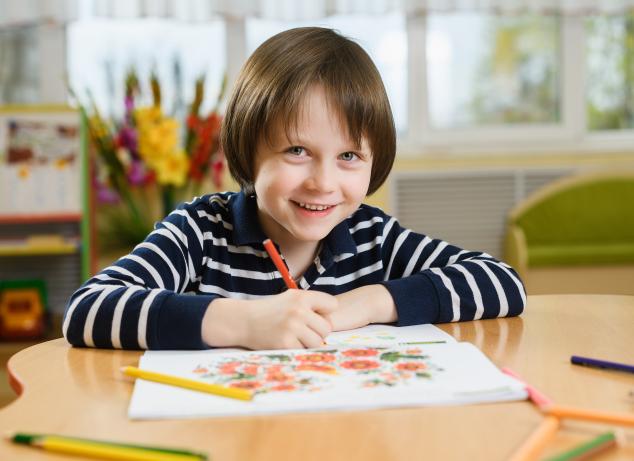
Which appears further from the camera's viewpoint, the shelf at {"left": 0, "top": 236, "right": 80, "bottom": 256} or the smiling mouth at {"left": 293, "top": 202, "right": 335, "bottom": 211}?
the shelf at {"left": 0, "top": 236, "right": 80, "bottom": 256}

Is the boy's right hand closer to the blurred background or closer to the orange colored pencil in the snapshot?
the orange colored pencil

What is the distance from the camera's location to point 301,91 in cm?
104

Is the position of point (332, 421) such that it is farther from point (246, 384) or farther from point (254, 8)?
point (254, 8)

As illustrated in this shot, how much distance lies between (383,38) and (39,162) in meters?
1.51

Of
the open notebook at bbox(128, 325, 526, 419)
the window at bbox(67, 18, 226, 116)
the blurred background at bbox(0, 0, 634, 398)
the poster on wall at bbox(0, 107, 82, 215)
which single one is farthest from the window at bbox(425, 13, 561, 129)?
the open notebook at bbox(128, 325, 526, 419)

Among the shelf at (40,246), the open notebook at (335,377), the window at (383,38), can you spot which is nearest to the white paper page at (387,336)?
the open notebook at (335,377)

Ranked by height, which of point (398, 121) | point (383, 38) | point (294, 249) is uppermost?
point (383, 38)

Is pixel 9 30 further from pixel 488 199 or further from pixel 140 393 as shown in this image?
pixel 140 393

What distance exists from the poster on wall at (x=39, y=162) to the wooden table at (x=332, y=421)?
7.23ft

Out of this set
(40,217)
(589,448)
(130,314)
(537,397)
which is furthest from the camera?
(40,217)

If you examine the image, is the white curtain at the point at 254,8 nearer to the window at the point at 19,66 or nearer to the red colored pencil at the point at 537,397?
the window at the point at 19,66

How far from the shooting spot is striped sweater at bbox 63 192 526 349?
2.85 ft

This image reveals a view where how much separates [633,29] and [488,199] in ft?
3.20

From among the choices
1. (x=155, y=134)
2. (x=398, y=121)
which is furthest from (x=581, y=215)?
(x=155, y=134)
